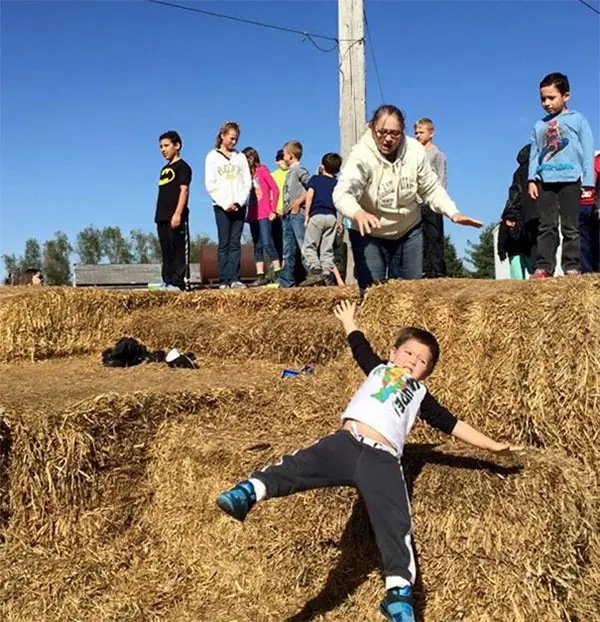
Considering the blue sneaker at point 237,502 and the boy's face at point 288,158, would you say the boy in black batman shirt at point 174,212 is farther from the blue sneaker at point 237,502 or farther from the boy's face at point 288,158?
the blue sneaker at point 237,502

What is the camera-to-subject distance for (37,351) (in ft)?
23.0

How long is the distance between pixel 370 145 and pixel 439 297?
1042mm

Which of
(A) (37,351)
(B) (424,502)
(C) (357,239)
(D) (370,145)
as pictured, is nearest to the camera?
(B) (424,502)

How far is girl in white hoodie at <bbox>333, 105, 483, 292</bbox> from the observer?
476 centimetres

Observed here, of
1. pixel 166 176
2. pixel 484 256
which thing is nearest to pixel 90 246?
pixel 484 256

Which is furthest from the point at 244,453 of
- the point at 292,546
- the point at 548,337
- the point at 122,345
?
the point at 122,345

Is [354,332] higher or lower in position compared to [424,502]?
higher

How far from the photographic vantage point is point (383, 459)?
349 cm

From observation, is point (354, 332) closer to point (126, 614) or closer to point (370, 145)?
point (370, 145)

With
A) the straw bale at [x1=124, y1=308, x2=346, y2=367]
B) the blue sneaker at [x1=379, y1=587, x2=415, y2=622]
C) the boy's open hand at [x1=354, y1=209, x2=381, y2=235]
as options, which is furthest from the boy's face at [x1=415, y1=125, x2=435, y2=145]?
the blue sneaker at [x1=379, y1=587, x2=415, y2=622]

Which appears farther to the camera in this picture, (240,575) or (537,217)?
(537,217)

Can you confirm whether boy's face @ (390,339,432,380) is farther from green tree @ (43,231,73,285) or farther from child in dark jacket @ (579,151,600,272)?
green tree @ (43,231,73,285)

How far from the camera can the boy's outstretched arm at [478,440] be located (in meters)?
3.63

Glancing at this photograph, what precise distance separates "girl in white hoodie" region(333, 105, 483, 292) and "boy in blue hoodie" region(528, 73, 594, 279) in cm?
118
